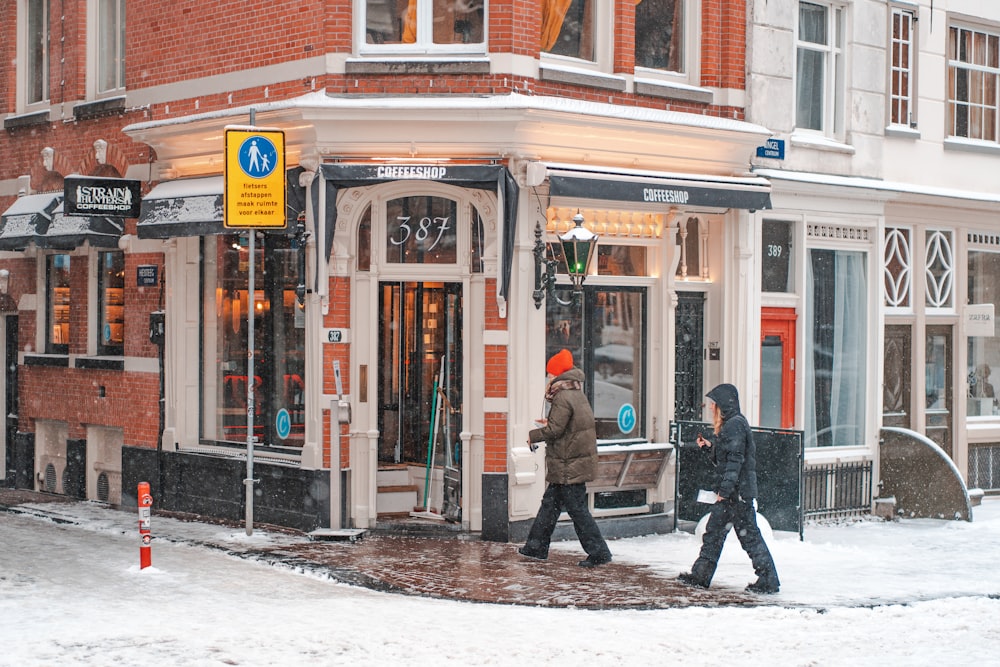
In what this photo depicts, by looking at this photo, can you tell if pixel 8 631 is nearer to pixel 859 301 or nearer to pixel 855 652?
pixel 855 652

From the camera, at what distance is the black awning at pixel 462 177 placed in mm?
14172

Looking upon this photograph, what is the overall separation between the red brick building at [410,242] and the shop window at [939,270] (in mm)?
4083

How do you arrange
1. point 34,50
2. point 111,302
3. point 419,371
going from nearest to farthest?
point 419,371 → point 111,302 → point 34,50

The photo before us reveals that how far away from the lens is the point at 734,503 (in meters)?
12.1

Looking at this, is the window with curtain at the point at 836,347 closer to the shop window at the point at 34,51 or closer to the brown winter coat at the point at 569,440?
the brown winter coat at the point at 569,440

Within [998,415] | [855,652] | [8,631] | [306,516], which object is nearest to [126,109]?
[306,516]

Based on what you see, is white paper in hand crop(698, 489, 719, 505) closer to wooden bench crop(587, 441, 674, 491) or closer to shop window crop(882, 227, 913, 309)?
wooden bench crop(587, 441, 674, 491)

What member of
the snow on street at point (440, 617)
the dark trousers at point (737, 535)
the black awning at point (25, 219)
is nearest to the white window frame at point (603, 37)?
the snow on street at point (440, 617)

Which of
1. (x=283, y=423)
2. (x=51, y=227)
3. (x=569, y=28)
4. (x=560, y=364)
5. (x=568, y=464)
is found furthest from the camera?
(x=51, y=227)

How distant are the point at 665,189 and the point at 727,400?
3516 mm

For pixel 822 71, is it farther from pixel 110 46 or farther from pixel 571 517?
pixel 110 46

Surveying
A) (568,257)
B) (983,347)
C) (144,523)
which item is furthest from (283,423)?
(983,347)

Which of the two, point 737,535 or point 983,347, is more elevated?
point 983,347

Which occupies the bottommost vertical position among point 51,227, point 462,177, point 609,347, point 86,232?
point 609,347
